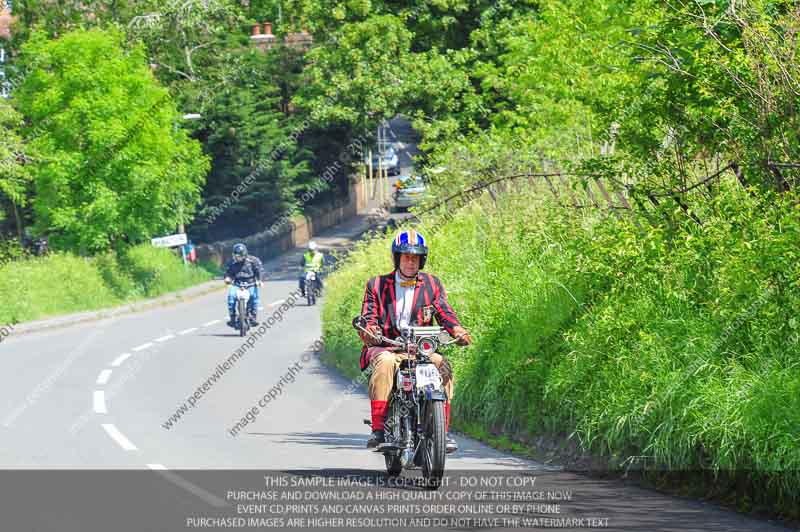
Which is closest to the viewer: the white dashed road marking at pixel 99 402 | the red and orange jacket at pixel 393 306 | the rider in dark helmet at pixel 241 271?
the red and orange jacket at pixel 393 306

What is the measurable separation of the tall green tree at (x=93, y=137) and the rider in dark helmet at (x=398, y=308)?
3037 cm

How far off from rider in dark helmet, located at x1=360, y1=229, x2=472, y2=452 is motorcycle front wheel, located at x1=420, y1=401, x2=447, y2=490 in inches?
23.3

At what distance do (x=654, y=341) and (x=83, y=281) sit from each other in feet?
98.3

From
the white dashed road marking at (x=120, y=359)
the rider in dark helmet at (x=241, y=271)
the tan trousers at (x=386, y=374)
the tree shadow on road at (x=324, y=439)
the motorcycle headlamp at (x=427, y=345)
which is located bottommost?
the white dashed road marking at (x=120, y=359)

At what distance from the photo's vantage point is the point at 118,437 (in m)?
15.6

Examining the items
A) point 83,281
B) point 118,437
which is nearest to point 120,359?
point 118,437

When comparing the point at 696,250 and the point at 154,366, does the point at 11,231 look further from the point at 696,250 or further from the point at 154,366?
the point at 696,250

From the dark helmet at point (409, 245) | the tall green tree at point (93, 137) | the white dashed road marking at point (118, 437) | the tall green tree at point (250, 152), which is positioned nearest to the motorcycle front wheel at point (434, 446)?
the dark helmet at point (409, 245)

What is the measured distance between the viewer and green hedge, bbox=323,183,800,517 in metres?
9.80

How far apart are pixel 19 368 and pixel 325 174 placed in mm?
39868

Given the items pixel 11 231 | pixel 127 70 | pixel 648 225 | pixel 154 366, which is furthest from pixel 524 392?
pixel 11 231

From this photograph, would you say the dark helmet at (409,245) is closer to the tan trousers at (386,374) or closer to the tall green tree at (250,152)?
the tan trousers at (386,374)

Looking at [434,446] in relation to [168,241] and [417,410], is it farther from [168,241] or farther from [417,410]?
[168,241]

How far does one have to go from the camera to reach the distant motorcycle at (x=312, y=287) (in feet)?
135
